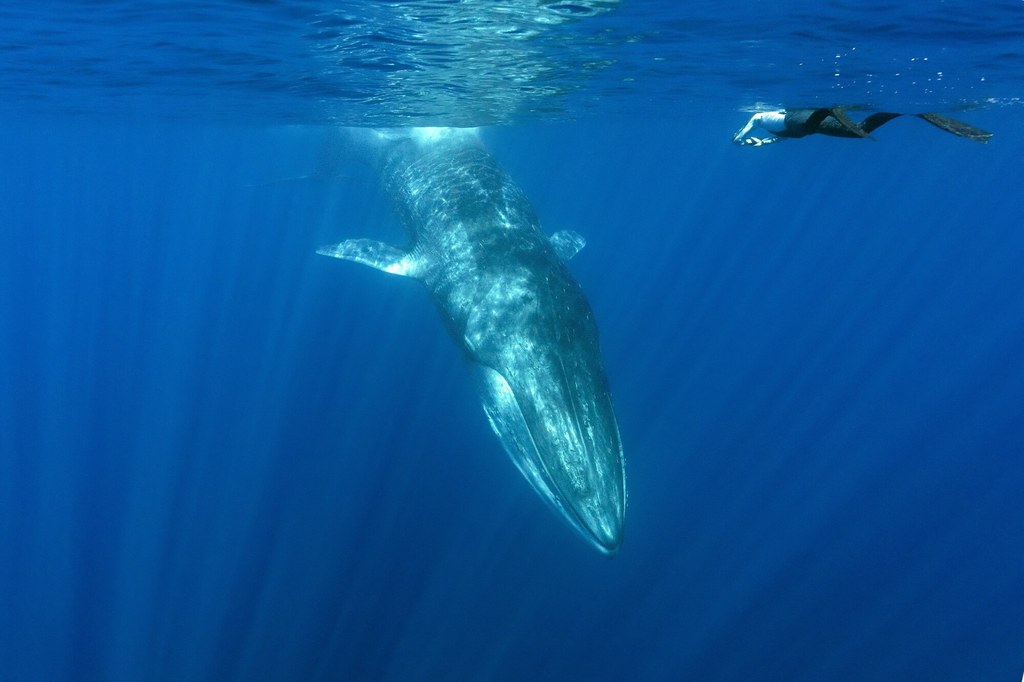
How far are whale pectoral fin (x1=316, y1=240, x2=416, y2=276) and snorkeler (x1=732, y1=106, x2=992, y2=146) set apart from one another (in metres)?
6.34

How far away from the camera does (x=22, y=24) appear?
11.1m

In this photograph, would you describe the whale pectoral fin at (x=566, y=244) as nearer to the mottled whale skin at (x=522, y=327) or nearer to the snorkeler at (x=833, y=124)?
the mottled whale skin at (x=522, y=327)

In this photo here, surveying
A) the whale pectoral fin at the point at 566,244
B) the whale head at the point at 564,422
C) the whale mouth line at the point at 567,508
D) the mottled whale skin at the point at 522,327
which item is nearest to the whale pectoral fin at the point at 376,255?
the mottled whale skin at the point at 522,327

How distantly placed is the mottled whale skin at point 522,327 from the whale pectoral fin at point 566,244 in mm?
25

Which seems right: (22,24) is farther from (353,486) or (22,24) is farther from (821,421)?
(821,421)

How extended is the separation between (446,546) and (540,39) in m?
10.3

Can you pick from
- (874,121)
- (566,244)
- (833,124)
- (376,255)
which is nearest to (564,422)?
(833,124)

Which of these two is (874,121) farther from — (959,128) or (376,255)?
(376,255)

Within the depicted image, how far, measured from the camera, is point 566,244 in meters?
11.0

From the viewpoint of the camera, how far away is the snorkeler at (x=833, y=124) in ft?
14.5

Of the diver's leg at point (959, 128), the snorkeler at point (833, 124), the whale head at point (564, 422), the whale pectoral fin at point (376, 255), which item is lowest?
the whale pectoral fin at point (376, 255)

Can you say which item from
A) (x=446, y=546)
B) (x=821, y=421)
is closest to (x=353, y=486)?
(x=446, y=546)

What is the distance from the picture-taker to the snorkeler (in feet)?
14.5

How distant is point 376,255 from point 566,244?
343 centimetres
